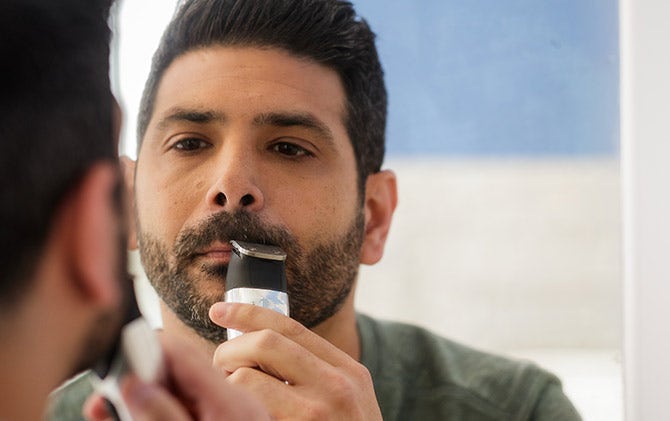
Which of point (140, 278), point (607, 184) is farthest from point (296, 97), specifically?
point (607, 184)

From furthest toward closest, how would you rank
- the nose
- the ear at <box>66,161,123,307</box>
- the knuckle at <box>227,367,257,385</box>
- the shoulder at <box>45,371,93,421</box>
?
the nose
the knuckle at <box>227,367,257,385</box>
the shoulder at <box>45,371,93,421</box>
the ear at <box>66,161,123,307</box>

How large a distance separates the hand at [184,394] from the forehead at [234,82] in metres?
0.34

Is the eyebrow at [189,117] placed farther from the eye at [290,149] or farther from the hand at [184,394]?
the hand at [184,394]

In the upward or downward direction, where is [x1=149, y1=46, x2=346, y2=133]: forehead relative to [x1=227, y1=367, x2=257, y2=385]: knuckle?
upward

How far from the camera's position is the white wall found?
A: 91 centimetres

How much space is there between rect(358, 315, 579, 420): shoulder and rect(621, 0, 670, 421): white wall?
0.29 feet

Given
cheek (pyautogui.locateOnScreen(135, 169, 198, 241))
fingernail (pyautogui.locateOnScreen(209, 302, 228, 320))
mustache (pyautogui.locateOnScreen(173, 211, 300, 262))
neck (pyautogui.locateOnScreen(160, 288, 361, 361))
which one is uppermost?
cheek (pyautogui.locateOnScreen(135, 169, 198, 241))

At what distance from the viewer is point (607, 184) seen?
3.04 ft

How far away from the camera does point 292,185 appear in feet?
2.77

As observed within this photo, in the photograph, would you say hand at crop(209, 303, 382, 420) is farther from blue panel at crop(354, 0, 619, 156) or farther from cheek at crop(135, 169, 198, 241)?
blue panel at crop(354, 0, 619, 156)

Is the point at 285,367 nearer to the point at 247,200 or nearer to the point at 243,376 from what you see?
the point at 243,376

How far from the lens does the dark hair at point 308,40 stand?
2.76 ft

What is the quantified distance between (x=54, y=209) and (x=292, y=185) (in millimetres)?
365

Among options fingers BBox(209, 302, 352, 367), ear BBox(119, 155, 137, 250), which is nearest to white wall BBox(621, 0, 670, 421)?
fingers BBox(209, 302, 352, 367)
